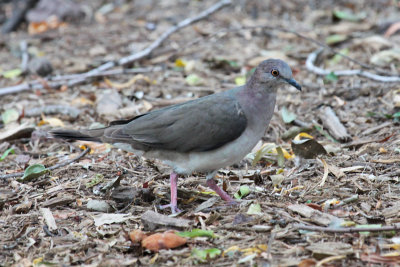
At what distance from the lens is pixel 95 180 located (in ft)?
17.7

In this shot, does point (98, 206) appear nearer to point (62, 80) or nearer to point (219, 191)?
point (219, 191)

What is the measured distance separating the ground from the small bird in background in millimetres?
347

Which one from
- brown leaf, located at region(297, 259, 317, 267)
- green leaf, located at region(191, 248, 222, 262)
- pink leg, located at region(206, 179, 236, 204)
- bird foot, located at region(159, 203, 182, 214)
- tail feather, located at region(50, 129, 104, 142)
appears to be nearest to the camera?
brown leaf, located at region(297, 259, 317, 267)

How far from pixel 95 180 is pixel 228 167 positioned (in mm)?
1456

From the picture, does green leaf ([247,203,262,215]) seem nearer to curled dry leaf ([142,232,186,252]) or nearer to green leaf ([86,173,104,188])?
curled dry leaf ([142,232,186,252])

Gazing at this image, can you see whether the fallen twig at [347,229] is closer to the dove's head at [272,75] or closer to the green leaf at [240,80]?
the dove's head at [272,75]

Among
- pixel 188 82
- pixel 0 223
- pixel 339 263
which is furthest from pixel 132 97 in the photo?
pixel 339 263

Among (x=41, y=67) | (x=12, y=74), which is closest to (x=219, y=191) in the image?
(x=41, y=67)

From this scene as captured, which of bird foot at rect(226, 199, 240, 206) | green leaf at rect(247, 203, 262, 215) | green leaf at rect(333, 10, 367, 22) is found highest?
green leaf at rect(333, 10, 367, 22)

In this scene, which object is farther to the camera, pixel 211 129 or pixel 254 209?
pixel 211 129

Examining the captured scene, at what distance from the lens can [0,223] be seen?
463cm

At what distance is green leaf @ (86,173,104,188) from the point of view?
5.32 metres

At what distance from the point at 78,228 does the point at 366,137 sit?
11.1ft

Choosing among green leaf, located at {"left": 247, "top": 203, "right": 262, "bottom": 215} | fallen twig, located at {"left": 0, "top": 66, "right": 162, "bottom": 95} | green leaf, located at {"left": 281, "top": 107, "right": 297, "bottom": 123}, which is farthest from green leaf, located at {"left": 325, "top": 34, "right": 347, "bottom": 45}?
green leaf, located at {"left": 247, "top": 203, "right": 262, "bottom": 215}
